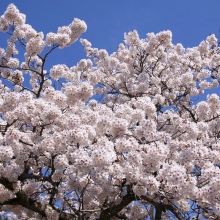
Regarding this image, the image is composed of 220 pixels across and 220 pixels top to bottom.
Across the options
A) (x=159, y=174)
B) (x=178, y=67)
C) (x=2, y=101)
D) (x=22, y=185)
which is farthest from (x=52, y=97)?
(x=178, y=67)

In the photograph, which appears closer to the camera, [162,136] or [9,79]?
[162,136]

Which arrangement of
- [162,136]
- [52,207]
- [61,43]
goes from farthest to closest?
[61,43], [52,207], [162,136]

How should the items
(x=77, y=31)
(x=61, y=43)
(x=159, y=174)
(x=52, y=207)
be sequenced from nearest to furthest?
(x=159, y=174), (x=52, y=207), (x=61, y=43), (x=77, y=31)

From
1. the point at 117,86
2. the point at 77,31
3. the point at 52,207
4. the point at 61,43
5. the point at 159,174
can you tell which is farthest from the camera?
the point at 117,86

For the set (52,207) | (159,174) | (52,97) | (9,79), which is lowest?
(52,207)

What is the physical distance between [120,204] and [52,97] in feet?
8.76

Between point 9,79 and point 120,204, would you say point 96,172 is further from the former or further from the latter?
point 9,79

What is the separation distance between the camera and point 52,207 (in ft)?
24.8

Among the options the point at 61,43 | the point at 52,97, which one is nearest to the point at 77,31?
the point at 61,43

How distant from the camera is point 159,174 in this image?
6.06m

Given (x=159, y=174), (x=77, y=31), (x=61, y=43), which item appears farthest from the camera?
(x=77, y=31)

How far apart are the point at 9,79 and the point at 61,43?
1768mm

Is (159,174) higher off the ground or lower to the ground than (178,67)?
lower

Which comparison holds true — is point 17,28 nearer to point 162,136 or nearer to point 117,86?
point 117,86
